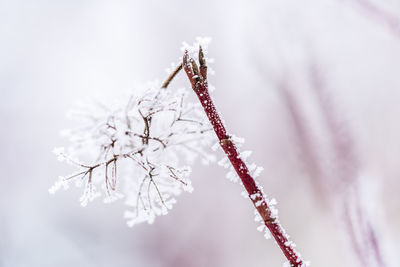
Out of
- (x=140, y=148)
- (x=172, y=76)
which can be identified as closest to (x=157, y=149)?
(x=140, y=148)

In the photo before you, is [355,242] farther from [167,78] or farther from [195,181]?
[195,181]

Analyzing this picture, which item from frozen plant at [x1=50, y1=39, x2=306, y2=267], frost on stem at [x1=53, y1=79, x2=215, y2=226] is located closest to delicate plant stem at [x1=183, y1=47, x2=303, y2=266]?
frozen plant at [x1=50, y1=39, x2=306, y2=267]

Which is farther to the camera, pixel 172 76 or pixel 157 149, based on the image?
pixel 157 149

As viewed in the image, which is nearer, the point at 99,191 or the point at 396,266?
the point at 396,266

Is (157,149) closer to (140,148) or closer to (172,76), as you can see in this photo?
(140,148)

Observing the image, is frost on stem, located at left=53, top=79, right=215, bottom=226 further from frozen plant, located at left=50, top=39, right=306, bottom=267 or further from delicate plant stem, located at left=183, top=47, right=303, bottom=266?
delicate plant stem, located at left=183, top=47, right=303, bottom=266

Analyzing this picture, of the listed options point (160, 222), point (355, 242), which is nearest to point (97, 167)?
point (355, 242)
